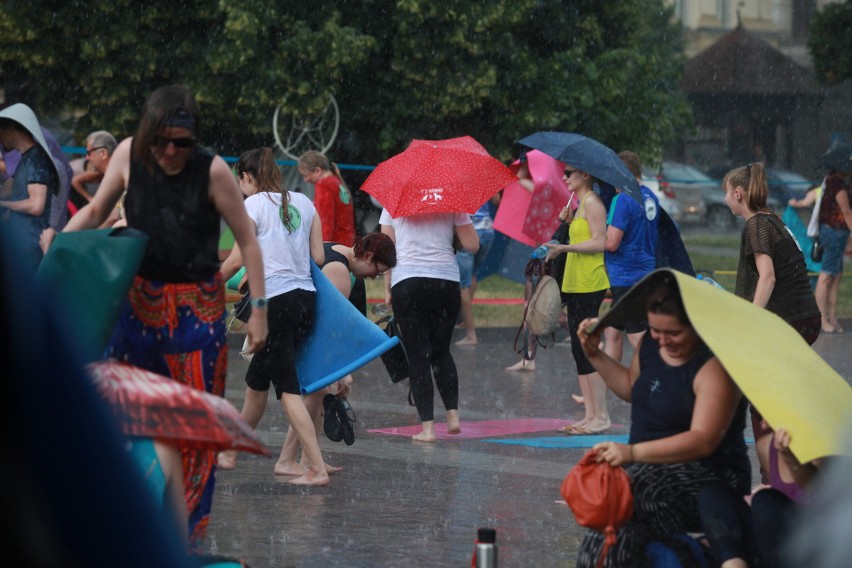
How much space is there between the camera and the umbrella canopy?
30.1 ft

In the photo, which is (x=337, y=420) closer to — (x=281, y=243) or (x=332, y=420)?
(x=332, y=420)

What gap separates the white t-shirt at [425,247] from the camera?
28.8 feet

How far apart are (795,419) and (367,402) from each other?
658 centimetres

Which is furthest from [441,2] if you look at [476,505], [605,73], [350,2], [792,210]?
[476,505]

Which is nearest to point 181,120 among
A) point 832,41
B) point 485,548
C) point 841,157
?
point 485,548

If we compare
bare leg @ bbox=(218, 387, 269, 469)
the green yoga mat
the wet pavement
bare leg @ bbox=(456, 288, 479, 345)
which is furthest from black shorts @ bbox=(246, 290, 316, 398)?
bare leg @ bbox=(456, 288, 479, 345)

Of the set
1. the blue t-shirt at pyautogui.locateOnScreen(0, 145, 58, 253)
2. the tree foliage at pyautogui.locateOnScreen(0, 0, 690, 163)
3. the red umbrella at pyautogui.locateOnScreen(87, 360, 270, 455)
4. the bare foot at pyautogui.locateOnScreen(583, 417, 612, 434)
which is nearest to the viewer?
the red umbrella at pyautogui.locateOnScreen(87, 360, 270, 455)

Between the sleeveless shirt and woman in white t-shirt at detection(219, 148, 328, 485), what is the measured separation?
2732 millimetres

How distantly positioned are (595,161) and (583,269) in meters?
0.71

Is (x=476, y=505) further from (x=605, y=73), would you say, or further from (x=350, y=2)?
(x=605, y=73)

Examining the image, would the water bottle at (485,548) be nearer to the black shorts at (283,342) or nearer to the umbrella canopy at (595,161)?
the black shorts at (283,342)

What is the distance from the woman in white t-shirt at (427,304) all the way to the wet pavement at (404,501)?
32cm

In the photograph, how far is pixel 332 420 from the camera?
25.1 feet

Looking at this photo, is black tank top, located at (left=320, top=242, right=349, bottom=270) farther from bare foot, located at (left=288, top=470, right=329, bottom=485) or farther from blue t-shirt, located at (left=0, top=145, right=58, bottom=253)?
blue t-shirt, located at (left=0, top=145, right=58, bottom=253)
